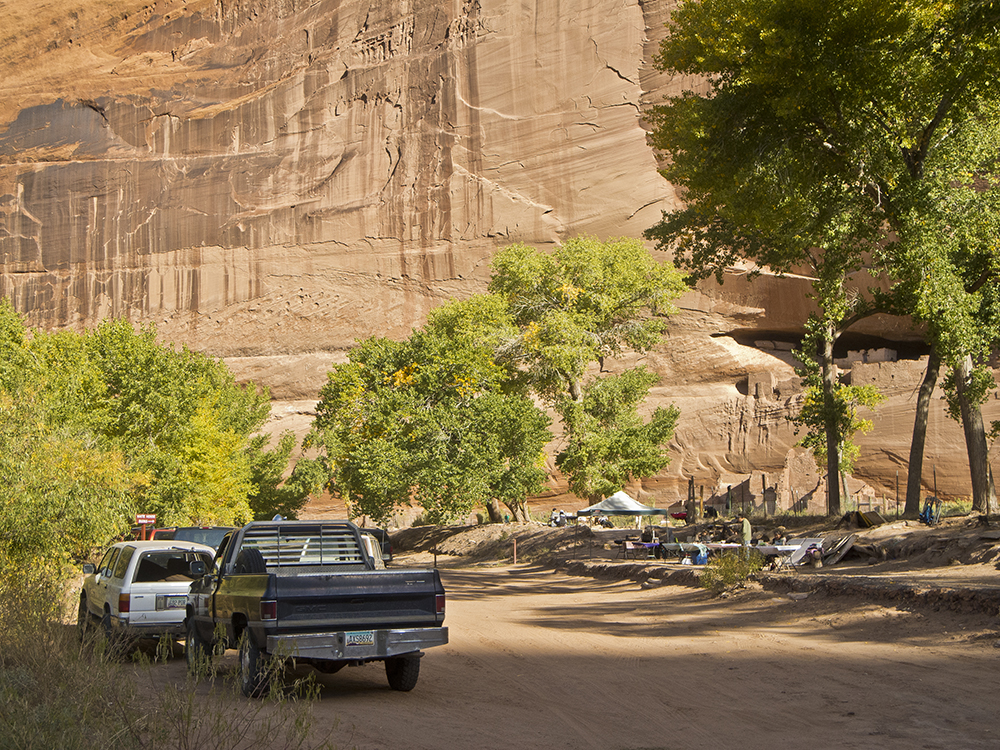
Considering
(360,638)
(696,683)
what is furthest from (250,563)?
(696,683)

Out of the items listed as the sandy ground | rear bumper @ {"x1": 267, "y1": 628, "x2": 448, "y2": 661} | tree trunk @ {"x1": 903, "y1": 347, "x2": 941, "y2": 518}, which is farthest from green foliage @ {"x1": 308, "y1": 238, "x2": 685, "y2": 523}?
rear bumper @ {"x1": 267, "y1": 628, "x2": 448, "y2": 661}

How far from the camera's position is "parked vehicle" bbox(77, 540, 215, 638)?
11367mm

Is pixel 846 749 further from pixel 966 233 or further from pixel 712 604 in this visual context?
pixel 966 233

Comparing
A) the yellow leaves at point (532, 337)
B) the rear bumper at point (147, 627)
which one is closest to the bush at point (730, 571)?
the rear bumper at point (147, 627)

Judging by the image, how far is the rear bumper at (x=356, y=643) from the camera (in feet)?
25.7

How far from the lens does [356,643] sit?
8172mm

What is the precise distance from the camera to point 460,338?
1599 inches

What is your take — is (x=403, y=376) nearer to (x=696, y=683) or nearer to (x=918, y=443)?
(x=918, y=443)

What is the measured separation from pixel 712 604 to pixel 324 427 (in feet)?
Answer: 81.5

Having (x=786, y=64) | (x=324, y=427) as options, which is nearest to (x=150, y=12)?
(x=324, y=427)

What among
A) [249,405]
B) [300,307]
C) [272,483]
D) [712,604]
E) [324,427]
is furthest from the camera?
[300,307]

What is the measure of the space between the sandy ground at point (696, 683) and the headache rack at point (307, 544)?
1.33 meters

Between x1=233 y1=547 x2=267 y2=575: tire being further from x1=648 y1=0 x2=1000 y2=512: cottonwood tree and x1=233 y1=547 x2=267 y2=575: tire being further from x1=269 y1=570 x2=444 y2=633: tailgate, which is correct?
x1=648 y1=0 x2=1000 y2=512: cottonwood tree

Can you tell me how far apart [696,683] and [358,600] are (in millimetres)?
3744
